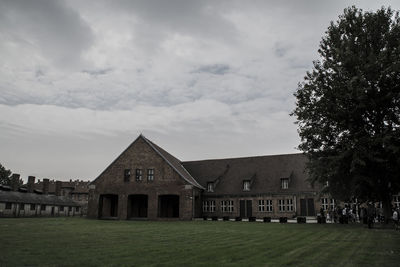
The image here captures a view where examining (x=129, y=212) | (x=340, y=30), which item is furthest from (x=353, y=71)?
(x=129, y=212)

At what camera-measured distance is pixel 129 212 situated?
1662 inches

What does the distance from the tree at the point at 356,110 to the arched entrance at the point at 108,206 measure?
28227 mm

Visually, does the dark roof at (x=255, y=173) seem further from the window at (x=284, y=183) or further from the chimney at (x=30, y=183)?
the chimney at (x=30, y=183)

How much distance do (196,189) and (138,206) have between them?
9095mm

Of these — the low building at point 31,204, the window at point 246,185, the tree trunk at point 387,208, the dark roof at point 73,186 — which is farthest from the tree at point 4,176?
the tree trunk at point 387,208

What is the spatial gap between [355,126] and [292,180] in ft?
61.8

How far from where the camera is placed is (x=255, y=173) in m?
46.2

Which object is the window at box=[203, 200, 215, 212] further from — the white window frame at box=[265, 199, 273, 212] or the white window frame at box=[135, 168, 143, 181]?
the white window frame at box=[135, 168, 143, 181]

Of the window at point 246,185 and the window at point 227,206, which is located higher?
the window at point 246,185

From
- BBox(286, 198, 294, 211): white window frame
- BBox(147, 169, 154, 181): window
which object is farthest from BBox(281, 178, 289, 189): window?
BBox(147, 169, 154, 181): window

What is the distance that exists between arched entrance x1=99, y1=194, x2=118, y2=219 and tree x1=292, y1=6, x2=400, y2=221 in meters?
28.2

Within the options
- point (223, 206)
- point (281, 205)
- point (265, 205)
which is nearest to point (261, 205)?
point (265, 205)

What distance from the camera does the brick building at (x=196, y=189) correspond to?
4059 centimetres

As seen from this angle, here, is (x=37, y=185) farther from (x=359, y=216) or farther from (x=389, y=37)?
(x=389, y=37)
